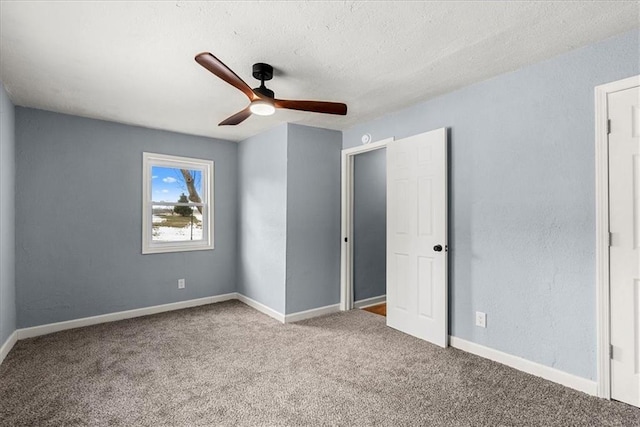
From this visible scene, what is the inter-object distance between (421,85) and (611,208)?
5.37 ft

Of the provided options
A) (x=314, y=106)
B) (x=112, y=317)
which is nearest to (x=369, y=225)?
(x=314, y=106)

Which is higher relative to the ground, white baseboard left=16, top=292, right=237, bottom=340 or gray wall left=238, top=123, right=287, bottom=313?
gray wall left=238, top=123, right=287, bottom=313

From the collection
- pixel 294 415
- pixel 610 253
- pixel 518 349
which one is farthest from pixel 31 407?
pixel 610 253

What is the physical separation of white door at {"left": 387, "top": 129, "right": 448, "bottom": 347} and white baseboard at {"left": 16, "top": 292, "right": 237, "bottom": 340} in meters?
2.54

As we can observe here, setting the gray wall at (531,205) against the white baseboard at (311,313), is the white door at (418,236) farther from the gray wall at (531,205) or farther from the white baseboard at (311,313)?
the white baseboard at (311,313)

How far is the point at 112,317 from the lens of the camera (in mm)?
3947

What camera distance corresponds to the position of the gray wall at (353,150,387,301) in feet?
14.8

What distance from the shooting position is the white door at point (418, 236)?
3.11 meters

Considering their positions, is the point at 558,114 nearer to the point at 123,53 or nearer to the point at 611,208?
the point at 611,208

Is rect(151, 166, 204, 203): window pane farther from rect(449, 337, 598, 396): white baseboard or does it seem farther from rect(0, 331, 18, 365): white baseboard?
rect(449, 337, 598, 396): white baseboard

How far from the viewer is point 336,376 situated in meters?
2.58

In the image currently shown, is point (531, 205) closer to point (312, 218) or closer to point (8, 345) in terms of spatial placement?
point (312, 218)

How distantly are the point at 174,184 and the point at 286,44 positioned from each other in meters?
3.03

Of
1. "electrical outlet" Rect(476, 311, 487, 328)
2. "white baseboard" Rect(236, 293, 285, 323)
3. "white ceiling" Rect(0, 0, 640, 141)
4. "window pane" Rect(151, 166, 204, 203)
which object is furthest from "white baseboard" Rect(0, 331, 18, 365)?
"electrical outlet" Rect(476, 311, 487, 328)
